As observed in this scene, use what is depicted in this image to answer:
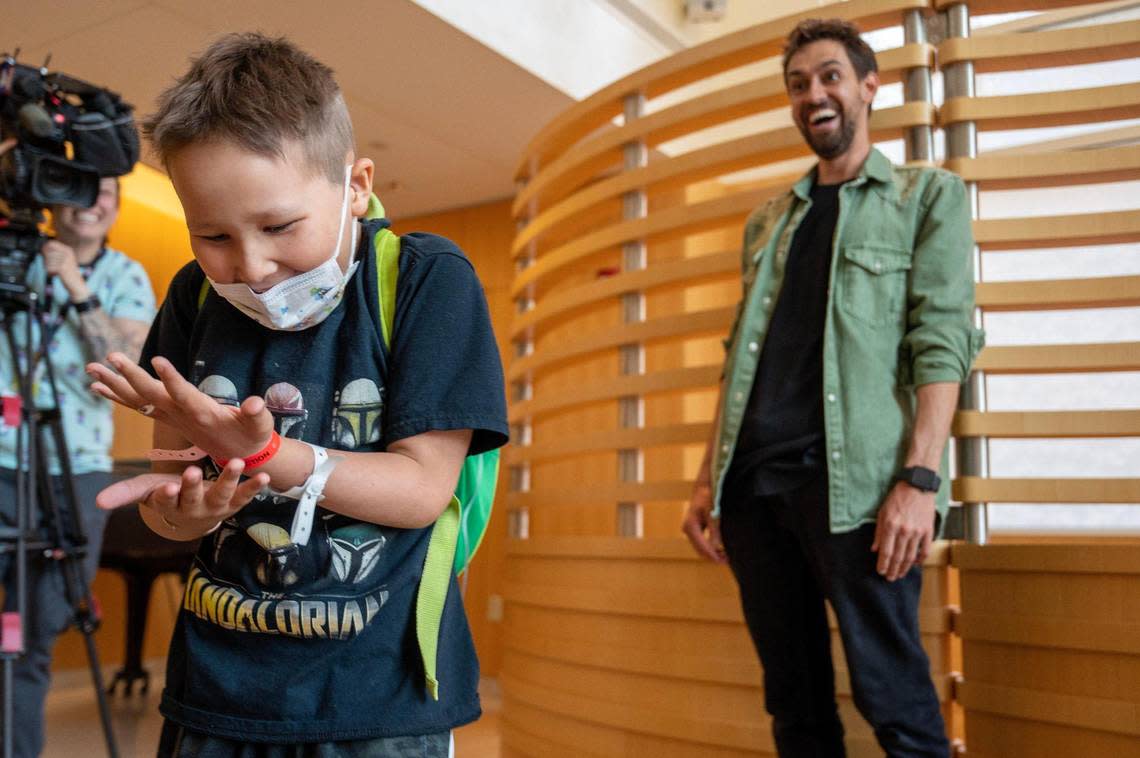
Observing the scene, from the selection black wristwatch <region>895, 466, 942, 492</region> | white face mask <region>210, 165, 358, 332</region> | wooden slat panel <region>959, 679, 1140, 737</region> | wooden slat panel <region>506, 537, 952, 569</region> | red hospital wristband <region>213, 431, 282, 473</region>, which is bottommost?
wooden slat panel <region>959, 679, 1140, 737</region>

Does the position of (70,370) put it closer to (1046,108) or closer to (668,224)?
(668,224)

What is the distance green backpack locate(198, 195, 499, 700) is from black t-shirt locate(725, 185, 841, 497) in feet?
3.02

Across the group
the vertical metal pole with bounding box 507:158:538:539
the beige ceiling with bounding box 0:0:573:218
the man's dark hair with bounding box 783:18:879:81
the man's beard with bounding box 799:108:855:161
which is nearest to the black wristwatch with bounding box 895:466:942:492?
the man's beard with bounding box 799:108:855:161

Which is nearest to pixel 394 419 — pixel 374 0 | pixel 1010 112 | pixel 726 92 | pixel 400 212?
pixel 1010 112

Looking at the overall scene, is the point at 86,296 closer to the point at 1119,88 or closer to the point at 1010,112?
the point at 1010,112

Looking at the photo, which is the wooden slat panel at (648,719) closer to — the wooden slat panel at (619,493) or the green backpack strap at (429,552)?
the wooden slat panel at (619,493)

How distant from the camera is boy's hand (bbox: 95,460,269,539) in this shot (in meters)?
0.74

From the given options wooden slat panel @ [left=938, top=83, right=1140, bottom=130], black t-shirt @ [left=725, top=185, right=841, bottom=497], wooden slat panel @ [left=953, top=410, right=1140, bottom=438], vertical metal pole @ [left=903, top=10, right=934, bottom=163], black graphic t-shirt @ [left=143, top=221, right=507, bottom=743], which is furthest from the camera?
vertical metal pole @ [left=903, top=10, right=934, bottom=163]

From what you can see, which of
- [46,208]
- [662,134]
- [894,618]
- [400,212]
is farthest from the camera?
[400,212]

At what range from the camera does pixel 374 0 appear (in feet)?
12.2

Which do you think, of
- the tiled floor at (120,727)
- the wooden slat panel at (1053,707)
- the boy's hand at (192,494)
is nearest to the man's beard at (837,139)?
the wooden slat panel at (1053,707)

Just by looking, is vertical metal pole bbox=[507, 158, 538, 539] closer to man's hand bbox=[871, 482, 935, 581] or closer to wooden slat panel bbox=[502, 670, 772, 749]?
wooden slat panel bbox=[502, 670, 772, 749]

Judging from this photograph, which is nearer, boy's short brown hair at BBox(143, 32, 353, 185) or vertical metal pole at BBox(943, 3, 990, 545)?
boy's short brown hair at BBox(143, 32, 353, 185)

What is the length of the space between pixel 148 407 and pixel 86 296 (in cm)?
203
